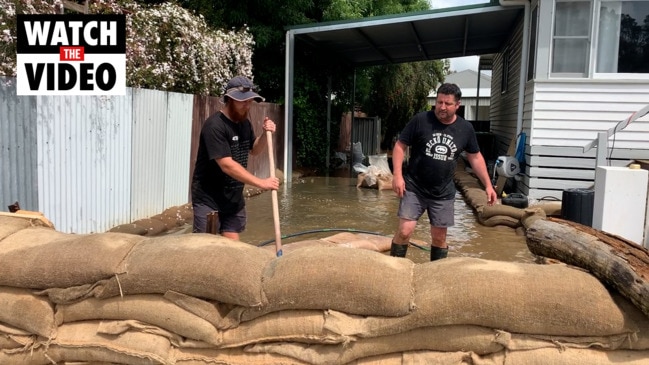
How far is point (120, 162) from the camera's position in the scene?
22.8 feet

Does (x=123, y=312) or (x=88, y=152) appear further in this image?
(x=88, y=152)

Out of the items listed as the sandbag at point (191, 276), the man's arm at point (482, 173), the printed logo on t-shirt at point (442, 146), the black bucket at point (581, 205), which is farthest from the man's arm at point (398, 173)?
the black bucket at point (581, 205)

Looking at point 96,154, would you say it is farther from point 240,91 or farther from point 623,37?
point 623,37

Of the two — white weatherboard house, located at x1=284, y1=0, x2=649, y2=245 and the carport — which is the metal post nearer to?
white weatherboard house, located at x1=284, y1=0, x2=649, y2=245

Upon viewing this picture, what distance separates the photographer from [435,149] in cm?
481

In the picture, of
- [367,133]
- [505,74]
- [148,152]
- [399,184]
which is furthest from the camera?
[367,133]

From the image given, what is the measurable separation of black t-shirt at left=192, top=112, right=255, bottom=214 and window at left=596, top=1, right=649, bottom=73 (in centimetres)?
704

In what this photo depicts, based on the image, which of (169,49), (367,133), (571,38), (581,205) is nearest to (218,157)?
(581,205)

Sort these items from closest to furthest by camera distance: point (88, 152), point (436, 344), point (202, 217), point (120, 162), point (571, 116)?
1. point (436, 344)
2. point (202, 217)
3. point (88, 152)
4. point (120, 162)
5. point (571, 116)

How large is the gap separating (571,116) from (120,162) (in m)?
6.88

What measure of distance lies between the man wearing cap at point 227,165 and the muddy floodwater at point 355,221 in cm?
198

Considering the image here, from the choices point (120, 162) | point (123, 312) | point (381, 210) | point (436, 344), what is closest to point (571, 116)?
point (381, 210)

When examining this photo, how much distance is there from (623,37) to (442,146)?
234 inches

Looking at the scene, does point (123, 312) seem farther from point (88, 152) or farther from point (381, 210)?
point (381, 210)
